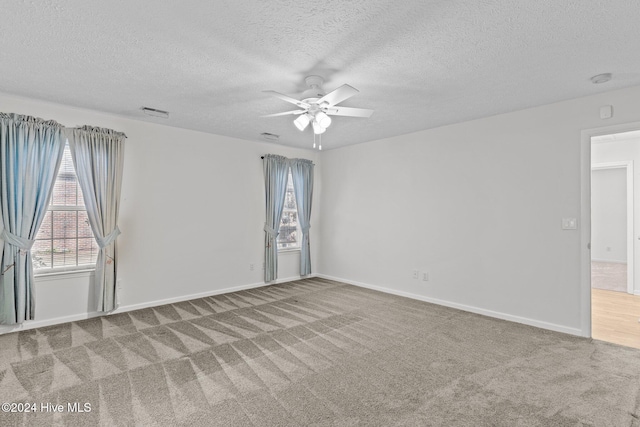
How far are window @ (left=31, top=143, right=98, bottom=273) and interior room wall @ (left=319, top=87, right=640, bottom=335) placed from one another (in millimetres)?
3958

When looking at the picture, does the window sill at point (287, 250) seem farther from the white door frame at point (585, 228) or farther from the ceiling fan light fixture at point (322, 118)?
the white door frame at point (585, 228)

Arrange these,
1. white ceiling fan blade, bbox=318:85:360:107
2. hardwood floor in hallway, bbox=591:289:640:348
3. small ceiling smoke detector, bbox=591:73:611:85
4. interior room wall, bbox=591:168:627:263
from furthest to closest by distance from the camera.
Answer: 1. interior room wall, bbox=591:168:627:263
2. hardwood floor in hallway, bbox=591:289:640:348
3. small ceiling smoke detector, bbox=591:73:611:85
4. white ceiling fan blade, bbox=318:85:360:107

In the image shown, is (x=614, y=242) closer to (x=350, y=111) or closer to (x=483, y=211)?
(x=483, y=211)

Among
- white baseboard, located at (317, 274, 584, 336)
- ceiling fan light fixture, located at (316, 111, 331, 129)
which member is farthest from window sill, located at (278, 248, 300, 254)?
ceiling fan light fixture, located at (316, 111, 331, 129)

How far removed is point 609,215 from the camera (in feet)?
22.2

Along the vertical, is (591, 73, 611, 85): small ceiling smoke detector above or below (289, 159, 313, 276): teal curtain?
above

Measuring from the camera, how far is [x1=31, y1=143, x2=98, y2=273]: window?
3.72 meters

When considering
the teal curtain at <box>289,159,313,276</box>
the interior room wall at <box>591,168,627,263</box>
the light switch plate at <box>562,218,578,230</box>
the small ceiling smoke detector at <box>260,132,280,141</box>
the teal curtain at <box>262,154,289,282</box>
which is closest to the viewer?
A: the light switch plate at <box>562,218,578,230</box>

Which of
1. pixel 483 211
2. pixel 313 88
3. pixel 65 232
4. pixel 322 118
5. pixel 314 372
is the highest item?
pixel 313 88

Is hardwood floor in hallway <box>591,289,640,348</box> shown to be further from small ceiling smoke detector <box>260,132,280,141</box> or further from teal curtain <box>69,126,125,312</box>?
teal curtain <box>69,126,125,312</box>

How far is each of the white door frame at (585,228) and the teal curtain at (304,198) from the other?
4108 millimetres

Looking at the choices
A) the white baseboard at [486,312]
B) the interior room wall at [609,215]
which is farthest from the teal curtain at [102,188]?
the interior room wall at [609,215]

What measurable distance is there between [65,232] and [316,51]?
367 cm

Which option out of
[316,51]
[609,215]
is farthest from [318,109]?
[609,215]
